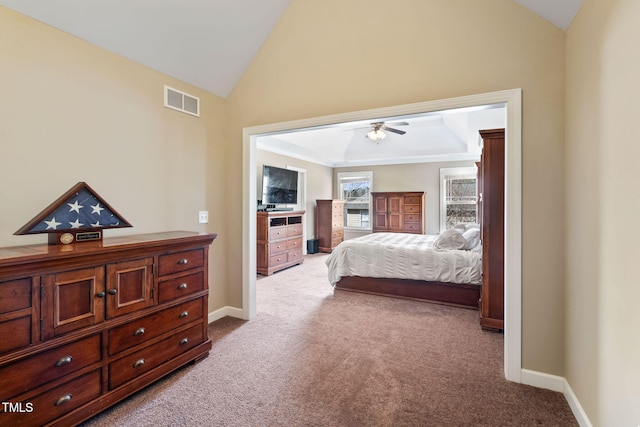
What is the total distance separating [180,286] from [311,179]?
5.91m

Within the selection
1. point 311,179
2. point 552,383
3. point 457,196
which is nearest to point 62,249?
point 552,383

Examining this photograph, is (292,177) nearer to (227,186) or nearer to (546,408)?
(227,186)

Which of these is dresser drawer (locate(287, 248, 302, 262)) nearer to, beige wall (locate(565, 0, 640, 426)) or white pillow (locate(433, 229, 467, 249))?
white pillow (locate(433, 229, 467, 249))

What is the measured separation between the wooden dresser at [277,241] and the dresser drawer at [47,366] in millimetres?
3664

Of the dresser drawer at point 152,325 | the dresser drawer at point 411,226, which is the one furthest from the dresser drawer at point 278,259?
the dresser drawer at point 411,226

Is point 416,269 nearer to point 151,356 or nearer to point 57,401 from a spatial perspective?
point 151,356

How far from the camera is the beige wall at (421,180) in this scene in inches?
303

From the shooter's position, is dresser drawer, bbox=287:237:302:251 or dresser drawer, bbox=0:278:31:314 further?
dresser drawer, bbox=287:237:302:251

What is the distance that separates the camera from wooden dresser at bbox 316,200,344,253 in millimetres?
7727

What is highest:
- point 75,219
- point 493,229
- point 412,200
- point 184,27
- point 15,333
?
point 184,27

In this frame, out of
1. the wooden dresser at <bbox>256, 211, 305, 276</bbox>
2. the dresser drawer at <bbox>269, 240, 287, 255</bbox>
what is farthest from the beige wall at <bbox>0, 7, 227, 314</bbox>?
the dresser drawer at <bbox>269, 240, 287, 255</bbox>

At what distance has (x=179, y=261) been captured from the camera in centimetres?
225

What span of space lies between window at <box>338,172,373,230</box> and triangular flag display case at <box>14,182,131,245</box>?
22.9 feet

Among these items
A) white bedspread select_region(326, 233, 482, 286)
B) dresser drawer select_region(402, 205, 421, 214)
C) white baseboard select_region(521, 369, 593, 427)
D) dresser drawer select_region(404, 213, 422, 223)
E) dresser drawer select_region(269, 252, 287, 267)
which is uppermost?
dresser drawer select_region(402, 205, 421, 214)
